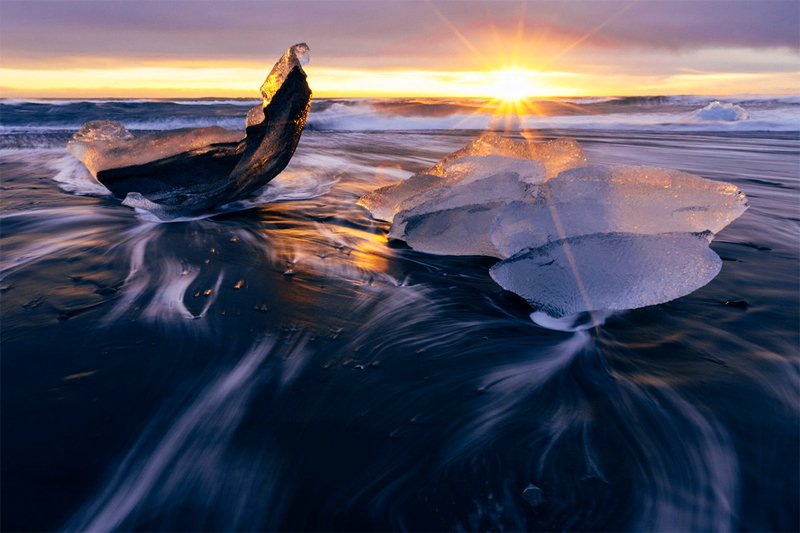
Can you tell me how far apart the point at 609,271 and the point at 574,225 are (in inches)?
11.7

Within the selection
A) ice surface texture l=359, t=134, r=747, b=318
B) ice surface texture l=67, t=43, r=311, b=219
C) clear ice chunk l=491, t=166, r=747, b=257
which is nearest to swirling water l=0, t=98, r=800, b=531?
ice surface texture l=359, t=134, r=747, b=318

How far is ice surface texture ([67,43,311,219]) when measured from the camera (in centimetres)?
312

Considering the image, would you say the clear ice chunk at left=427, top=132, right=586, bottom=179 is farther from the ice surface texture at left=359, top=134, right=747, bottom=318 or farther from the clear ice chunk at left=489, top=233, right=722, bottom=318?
the clear ice chunk at left=489, top=233, right=722, bottom=318

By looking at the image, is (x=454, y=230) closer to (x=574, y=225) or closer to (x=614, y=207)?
(x=574, y=225)

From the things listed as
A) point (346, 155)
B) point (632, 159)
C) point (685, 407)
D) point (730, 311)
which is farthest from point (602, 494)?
point (632, 159)

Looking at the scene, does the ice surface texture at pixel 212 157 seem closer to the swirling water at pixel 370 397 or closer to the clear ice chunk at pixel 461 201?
the swirling water at pixel 370 397

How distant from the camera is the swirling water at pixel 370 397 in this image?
1238 millimetres

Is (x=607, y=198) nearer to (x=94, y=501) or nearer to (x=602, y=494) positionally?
(x=602, y=494)

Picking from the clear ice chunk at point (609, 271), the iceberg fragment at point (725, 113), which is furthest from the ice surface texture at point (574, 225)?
the iceberg fragment at point (725, 113)

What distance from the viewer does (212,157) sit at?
3.65 metres

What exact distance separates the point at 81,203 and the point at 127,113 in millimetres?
12668

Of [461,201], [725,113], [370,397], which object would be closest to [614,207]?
[461,201]

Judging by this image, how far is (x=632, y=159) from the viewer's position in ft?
24.1

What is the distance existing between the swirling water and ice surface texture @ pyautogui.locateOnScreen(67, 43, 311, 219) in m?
0.74
